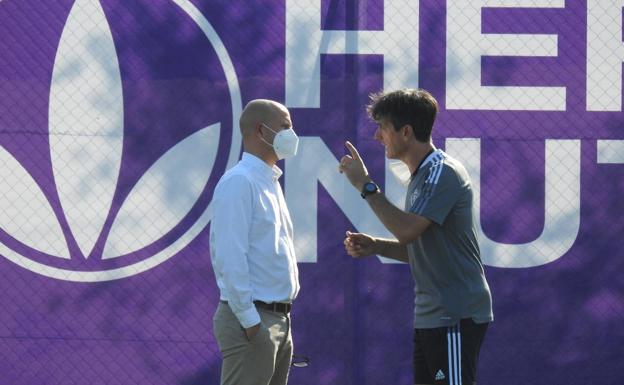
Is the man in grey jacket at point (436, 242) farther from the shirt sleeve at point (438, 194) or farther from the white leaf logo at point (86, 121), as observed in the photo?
the white leaf logo at point (86, 121)

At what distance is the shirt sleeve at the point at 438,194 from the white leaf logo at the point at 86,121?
2.67 meters

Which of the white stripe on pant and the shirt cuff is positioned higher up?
the shirt cuff

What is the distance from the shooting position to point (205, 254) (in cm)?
615

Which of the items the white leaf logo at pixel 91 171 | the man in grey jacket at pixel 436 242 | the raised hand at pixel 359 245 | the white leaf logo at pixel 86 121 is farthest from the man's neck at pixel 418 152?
the white leaf logo at pixel 86 121

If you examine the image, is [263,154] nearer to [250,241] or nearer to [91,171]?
[250,241]

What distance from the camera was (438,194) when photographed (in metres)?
4.01

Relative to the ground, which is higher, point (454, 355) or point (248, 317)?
point (248, 317)

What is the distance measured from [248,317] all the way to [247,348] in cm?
17

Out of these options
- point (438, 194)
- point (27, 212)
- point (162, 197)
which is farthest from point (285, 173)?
point (438, 194)

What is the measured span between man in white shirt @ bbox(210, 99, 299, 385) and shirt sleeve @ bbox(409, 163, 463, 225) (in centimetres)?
64

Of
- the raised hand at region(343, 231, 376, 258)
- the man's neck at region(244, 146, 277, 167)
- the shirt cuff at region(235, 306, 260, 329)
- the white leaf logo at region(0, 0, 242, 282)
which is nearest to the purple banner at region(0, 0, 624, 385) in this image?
the white leaf logo at region(0, 0, 242, 282)

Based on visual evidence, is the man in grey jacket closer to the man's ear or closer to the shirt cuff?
the man's ear

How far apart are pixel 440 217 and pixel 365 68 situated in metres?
2.33

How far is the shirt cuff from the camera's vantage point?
160 inches
